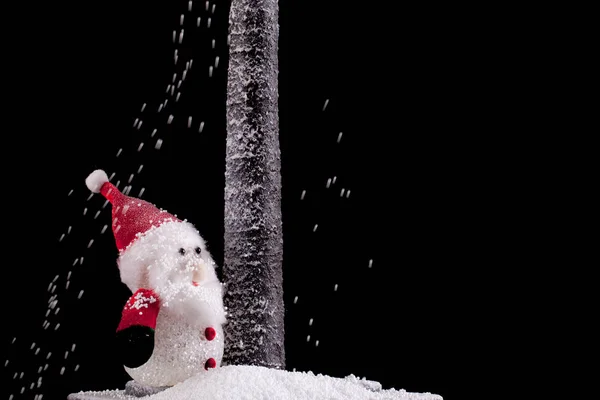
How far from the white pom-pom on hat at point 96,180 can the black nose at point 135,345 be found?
0.45 m

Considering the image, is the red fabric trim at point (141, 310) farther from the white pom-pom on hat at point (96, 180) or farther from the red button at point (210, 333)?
the white pom-pom on hat at point (96, 180)

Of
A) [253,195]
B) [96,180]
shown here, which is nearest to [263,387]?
[253,195]

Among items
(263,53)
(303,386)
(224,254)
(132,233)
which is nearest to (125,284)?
(132,233)

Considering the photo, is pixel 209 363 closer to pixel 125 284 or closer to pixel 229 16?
pixel 125 284

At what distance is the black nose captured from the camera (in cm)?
173

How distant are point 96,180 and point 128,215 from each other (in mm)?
165

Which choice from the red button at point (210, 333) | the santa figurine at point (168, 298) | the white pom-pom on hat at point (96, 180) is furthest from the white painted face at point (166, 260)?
the white pom-pom on hat at point (96, 180)

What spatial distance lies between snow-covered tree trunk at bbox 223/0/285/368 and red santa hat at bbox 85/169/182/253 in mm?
201

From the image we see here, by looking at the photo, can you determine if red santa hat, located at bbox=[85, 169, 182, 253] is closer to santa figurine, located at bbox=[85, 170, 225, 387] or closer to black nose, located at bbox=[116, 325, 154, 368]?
santa figurine, located at bbox=[85, 170, 225, 387]

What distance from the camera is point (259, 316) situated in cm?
198

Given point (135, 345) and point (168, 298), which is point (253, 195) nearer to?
point (168, 298)

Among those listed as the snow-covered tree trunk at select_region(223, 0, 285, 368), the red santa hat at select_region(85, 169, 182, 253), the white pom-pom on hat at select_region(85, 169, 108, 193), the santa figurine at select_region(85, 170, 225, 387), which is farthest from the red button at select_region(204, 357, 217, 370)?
the white pom-pom on hat at select_region(85, 169, 108, 193)

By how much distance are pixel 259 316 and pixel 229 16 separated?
859 mm

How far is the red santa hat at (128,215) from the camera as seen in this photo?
1.90 meters
